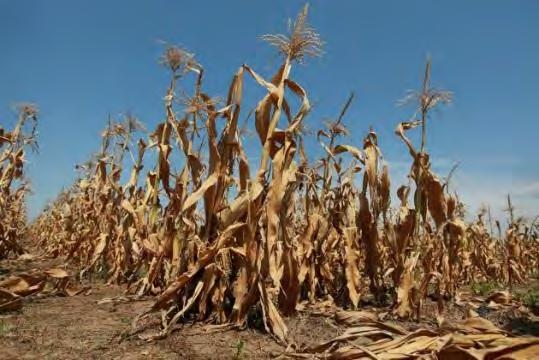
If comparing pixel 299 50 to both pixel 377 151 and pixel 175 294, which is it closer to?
pixel 377 151

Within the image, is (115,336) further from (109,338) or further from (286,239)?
(286,239)

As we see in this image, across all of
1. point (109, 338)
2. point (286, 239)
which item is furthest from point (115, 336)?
point (286, 239)

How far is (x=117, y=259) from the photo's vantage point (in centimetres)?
644

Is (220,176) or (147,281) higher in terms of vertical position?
(220,176)

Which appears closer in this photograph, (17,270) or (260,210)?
(260,210)

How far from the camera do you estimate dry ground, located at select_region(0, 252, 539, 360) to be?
3.20 metres

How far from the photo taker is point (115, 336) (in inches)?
139

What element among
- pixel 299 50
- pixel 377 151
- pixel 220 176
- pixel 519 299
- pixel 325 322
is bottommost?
pixel 325 322

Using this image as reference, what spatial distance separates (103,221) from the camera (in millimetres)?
7684

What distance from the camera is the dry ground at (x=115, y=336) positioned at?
320 cm

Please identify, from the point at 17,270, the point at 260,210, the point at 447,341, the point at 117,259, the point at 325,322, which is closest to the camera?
the point at 447,341

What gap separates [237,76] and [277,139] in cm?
66

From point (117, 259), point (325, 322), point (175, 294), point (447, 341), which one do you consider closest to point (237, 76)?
point (175, 294)

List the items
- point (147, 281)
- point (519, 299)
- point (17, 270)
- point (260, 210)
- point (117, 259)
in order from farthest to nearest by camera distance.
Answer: point (17, 270) → point (117, 259) → point (519, 299) → point (147, 281) → point (260, 210)
